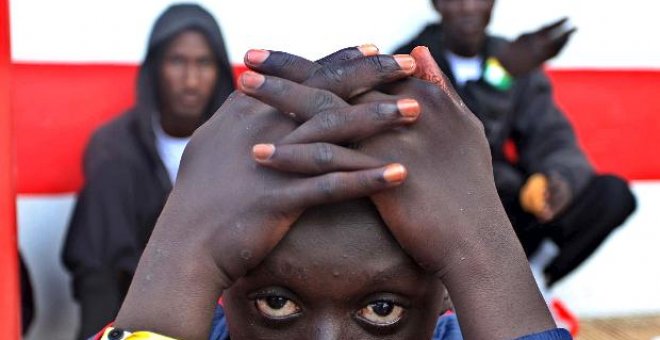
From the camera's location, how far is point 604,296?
4.02 meters

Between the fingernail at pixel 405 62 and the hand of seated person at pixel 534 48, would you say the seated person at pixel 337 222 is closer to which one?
the fingernail at pixel 405 62

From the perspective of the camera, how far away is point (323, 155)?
4.09ft

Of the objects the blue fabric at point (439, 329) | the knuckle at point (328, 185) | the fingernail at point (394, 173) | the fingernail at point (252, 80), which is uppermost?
the fingernail at point (252, 80)

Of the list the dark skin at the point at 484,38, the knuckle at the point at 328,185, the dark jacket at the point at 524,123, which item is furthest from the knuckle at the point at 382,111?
the dark skin at the point at 484,38

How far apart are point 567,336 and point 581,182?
2439mm

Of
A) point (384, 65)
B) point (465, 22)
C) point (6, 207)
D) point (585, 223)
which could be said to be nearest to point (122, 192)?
point (6, 207)

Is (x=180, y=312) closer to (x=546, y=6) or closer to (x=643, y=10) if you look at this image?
A: (x=546, y=6)

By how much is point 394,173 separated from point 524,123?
8.60 ft

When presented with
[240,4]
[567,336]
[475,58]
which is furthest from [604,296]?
[567,336]

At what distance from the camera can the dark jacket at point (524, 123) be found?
3588 millimetres

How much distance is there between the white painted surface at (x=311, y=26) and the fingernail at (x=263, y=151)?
7.77 ft

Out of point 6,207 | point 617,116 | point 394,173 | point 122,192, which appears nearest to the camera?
point 394,173

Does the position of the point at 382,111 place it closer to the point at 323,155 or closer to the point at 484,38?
the point at 323,155

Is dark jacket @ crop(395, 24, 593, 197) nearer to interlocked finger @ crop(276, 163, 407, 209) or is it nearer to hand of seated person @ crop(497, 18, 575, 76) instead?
hand of seated person @ crop(497, 18, 575, 76)
